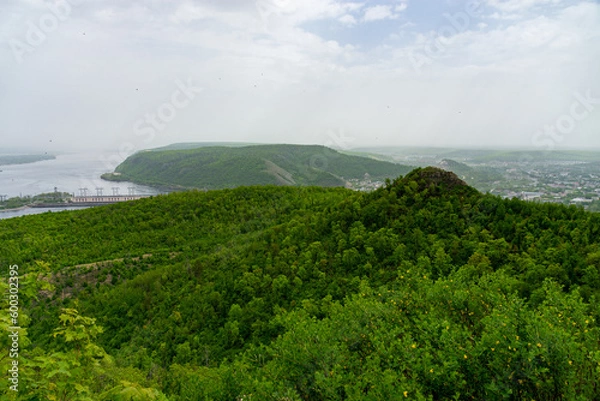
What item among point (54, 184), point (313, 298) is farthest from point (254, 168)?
point (313, 298)

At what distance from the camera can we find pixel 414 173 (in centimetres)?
2027

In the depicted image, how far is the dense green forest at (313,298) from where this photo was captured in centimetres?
462

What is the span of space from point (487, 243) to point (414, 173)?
6833mm

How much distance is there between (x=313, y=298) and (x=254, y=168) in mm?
101753

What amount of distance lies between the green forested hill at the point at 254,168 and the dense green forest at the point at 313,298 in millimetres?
67384

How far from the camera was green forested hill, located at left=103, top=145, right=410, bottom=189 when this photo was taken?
108m

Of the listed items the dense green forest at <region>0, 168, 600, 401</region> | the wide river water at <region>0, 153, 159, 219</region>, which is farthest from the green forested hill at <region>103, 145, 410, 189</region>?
the dense green forest at <region>0, 168, 600, 401</region>

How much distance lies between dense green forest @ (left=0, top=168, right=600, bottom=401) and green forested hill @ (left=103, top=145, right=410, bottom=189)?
221 ft

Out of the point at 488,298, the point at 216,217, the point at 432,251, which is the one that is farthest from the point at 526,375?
the point at 216,217

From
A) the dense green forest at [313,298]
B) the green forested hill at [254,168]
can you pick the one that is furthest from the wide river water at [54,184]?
the dense green forest at [313,298]

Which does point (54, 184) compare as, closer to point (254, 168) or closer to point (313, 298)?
point (254, 168)

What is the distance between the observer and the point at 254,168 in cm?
11450

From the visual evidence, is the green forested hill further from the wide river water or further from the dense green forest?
the dense green forest

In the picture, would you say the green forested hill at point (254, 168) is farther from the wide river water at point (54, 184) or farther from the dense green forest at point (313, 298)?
the dense green forest at point (313, 298)
